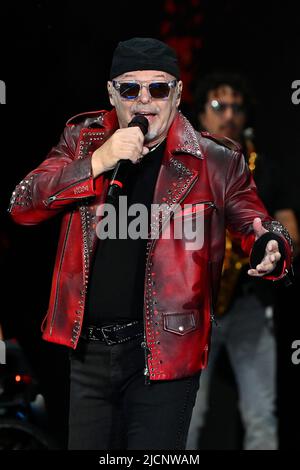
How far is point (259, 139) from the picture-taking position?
505 centimetres

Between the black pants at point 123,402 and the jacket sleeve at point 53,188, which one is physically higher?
the jacket sleeve at point 53,188

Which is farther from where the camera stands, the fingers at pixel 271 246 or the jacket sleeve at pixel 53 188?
the jacket sleeve at pixel 53 188

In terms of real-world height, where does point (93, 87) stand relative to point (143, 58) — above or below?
above

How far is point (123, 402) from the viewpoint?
3.03 m

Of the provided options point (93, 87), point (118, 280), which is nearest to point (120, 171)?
→ point (118, 280)

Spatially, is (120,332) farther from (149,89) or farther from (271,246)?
(149,89)

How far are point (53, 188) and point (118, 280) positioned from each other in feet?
1.21

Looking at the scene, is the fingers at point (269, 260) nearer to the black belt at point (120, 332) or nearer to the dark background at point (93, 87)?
the black belt at point (120, 332)

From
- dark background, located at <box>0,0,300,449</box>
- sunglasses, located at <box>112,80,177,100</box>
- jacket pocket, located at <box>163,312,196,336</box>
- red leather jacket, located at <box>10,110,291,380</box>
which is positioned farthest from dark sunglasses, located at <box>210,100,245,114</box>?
jacket pocket, located at <box>163,312,196,336</box>

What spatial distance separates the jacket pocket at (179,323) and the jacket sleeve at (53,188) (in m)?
0.48

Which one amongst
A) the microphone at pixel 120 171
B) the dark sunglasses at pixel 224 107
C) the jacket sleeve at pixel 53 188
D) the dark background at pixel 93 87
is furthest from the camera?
the dark sunglasses at pixel 224 107

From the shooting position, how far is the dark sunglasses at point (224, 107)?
4758 mm

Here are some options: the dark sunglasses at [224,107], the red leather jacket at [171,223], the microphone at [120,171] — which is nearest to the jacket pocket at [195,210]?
the red leather jacket at [171,223]
